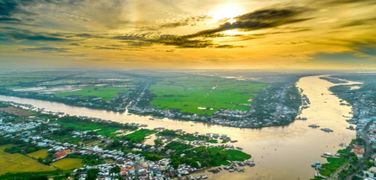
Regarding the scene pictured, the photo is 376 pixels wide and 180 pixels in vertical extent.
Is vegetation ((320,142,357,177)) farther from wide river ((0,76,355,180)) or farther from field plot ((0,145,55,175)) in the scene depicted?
field plot ((0,145,55,175))

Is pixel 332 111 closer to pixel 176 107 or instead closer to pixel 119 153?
pixel 176 107

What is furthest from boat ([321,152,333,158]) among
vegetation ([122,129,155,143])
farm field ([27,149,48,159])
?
farm field ([27,149,48,159])

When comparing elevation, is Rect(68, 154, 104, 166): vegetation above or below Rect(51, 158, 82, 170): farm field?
above

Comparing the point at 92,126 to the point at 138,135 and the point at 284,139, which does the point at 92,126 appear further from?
the point at 284,139

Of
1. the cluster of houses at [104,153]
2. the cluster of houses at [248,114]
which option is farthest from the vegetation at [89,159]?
the cluster of houses at [248,114]

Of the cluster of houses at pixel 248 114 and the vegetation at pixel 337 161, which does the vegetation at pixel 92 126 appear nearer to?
the cluster of houses at pixel 248 114

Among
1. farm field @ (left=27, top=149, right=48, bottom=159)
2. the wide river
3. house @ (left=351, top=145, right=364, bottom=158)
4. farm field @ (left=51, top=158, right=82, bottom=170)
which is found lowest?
the wide river
